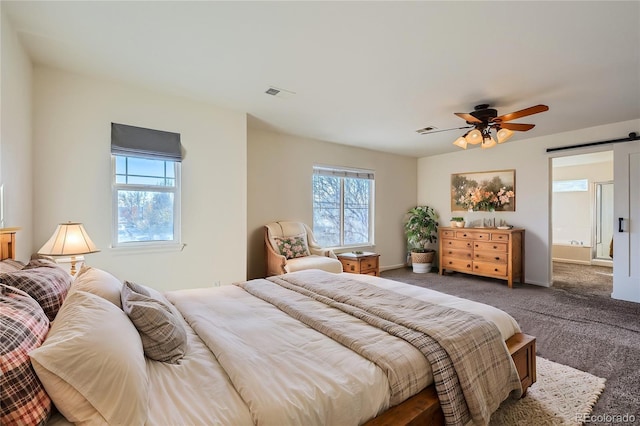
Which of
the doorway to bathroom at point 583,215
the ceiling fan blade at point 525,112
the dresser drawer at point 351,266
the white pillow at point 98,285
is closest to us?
the white pillow at point 98,285

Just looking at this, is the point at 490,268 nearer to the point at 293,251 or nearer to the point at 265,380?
the point at 293,251

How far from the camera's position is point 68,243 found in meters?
2.27

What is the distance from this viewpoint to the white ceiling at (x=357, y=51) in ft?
6.24

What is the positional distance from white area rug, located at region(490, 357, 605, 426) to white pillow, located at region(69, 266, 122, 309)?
7.13 ft

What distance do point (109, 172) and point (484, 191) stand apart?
5916mm

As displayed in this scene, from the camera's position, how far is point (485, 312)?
6.36ft

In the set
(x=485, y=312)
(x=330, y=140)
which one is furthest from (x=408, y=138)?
(x=485, y=312)

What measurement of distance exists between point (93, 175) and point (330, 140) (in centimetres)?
353

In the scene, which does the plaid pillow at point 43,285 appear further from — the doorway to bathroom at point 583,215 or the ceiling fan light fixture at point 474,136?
the doorway to bathroom at point 583,215

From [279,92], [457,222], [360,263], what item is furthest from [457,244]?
[279,92]

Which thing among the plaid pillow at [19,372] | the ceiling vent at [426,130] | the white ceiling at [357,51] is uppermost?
the white ceiling at [357,51]

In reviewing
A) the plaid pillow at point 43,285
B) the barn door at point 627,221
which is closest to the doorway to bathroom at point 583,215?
the barn door at point 627,221

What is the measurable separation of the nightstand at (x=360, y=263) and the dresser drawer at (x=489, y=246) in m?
1.97

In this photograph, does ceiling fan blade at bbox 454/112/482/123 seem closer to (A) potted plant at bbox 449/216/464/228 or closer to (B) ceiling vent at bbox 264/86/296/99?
(B) ceiling vent at bbox 264/86/296/99
